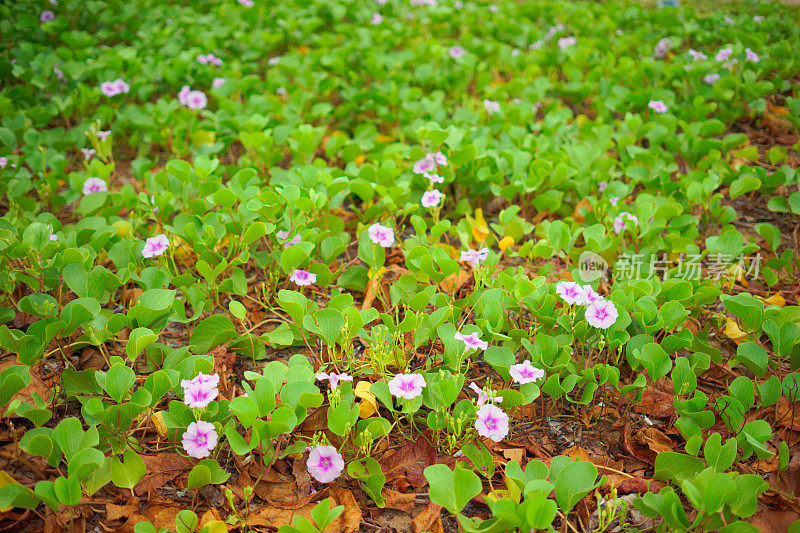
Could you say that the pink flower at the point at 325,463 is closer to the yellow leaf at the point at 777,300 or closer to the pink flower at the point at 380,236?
the pink flower at the point at 380,236

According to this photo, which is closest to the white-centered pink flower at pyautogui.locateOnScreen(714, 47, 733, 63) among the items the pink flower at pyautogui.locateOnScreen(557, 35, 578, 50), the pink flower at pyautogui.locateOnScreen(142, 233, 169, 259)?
the pink flower at pyautogui.locateOnScreen(557, 35, 578, 50)

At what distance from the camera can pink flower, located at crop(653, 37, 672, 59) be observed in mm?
4152

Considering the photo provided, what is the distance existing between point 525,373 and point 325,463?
625 mm

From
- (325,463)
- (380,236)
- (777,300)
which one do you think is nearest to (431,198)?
(380,236)

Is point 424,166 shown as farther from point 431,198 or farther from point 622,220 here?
point 622,220

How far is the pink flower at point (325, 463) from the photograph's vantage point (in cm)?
147

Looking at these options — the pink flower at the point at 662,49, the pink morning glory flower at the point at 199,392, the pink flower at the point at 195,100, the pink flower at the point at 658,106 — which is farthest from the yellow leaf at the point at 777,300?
the pink flower at the point at 195,100

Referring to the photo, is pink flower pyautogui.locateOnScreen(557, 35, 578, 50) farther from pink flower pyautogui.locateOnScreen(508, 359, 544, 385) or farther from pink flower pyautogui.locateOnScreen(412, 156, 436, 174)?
pink flower pyautogui.locateOnScreen(508, 359, 544, 385)

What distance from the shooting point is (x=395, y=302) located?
6.42ft

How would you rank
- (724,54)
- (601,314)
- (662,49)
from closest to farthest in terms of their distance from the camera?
(601,314) → (724,54) → (662,49)

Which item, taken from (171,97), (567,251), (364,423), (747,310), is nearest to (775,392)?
(747,310)

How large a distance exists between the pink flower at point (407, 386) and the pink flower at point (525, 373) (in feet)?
0.87

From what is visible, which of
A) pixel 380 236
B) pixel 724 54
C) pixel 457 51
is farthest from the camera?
pixel 457 51

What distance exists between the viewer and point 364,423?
155 centimetres
